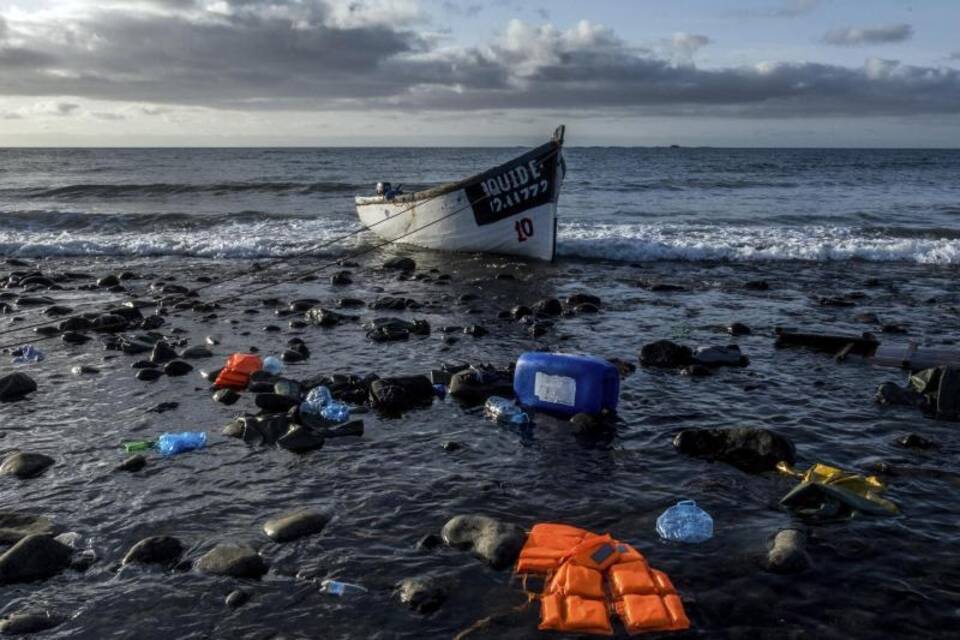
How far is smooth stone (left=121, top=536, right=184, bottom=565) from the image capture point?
221 inches

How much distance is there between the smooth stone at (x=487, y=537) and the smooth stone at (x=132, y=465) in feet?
10.5

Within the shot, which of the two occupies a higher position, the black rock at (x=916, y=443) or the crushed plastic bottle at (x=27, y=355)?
the black rock at (x=916, y=443)

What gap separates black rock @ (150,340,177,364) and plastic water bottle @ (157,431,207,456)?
3.26 meters

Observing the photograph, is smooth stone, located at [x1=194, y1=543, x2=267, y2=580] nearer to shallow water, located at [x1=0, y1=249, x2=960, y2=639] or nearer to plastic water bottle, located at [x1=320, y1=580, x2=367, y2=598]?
shallow water, located at [x1=0, y1=249, x2=960, y2=639]

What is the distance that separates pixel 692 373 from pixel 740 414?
1.45 m

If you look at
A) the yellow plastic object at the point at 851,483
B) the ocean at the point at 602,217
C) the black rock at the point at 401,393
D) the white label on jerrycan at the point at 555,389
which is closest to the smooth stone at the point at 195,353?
the black rock at the point at 401,393

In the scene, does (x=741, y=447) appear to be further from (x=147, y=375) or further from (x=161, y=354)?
(x=161, y=354)

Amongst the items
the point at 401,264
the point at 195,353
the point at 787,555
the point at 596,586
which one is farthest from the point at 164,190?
the point at 787,555

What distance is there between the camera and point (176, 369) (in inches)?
399

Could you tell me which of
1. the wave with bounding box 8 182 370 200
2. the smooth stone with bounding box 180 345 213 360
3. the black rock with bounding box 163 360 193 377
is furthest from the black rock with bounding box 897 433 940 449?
the wave with bounding box 8 182 370 200

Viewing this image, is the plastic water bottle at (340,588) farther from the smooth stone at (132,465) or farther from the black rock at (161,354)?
the black rock at (161,354)

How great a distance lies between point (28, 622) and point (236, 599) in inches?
49.7

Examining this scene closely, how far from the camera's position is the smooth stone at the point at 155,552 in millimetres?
5602

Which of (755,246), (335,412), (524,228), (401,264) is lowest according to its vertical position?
(335,412)
